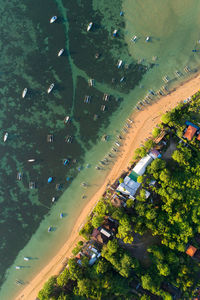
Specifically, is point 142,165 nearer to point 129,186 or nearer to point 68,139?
point 129,186

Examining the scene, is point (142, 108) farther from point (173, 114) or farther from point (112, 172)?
point (112, 172)

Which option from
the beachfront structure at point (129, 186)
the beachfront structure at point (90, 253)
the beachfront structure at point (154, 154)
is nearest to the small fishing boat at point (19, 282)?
the beachfront structure at point (90, 253)

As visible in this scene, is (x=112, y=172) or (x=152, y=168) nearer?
(x=152, y=168)

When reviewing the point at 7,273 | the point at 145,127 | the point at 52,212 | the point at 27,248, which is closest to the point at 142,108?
the point at 145,127

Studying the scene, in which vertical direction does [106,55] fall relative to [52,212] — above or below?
A: above

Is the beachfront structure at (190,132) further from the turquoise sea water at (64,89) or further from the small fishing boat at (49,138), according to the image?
the small fishing boat at (49,138)

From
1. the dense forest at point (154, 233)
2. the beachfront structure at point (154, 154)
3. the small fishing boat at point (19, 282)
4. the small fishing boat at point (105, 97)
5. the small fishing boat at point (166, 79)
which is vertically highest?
the small fishing boat at point (166, 79)
